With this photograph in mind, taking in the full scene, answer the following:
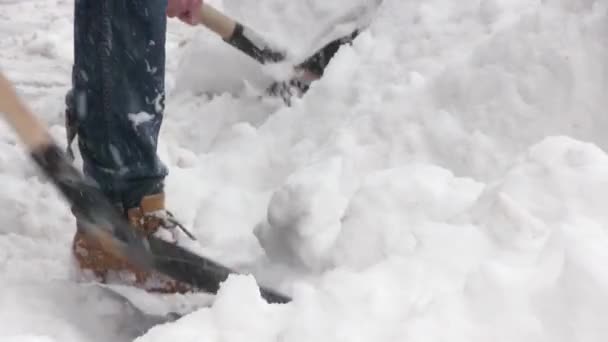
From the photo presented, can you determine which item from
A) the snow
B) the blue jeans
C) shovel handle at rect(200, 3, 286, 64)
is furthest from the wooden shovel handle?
the blue jeans

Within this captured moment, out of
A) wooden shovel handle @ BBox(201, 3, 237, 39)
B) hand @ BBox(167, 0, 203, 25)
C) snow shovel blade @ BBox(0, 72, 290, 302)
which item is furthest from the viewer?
wooden shovel handle @ BBox(201, 3, 237, 39)

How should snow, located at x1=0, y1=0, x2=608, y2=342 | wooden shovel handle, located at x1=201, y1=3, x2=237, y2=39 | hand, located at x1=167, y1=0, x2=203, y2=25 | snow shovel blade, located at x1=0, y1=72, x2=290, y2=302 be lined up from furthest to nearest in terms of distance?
wooden shovel handle, located at x1=201, y1=3, x2=237, y2=39, hand, located at x1=167, y1=0, x2=203, y2=25, snow shovel blade, located at x1=0, y1=72, x2=290, y2=302, snow, located at x1=0, y1=0, x2=608, y2=342

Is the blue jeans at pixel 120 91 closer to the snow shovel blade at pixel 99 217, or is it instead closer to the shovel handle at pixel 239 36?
the snow shovel blade at pixel 99 217

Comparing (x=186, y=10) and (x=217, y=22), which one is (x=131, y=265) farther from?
(x=217, y=22)

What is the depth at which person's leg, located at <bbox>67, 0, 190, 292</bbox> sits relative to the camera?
181 centimetres

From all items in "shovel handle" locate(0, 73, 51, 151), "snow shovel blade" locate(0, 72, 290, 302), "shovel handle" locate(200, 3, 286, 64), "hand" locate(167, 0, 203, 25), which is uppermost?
"shovel handle" locate(0, 73, 51, 151)

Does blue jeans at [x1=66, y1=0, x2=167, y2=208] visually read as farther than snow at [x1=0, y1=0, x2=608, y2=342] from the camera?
Yes

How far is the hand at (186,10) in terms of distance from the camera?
2.77 meters

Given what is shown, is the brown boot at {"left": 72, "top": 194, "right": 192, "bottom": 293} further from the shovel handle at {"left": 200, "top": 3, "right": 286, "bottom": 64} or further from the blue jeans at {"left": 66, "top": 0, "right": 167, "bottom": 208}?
the shovel handle at {"left": 200, "top": 3, "right": 286, "bottom": 64}

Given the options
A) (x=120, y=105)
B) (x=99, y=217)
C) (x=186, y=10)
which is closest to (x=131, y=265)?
(x=99, y=217)

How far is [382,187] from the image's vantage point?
1717 mm

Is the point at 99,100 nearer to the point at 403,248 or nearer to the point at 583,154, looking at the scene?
the point at 403,248

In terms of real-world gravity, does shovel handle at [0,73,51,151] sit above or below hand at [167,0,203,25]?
above

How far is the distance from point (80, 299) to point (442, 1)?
1649 mm
